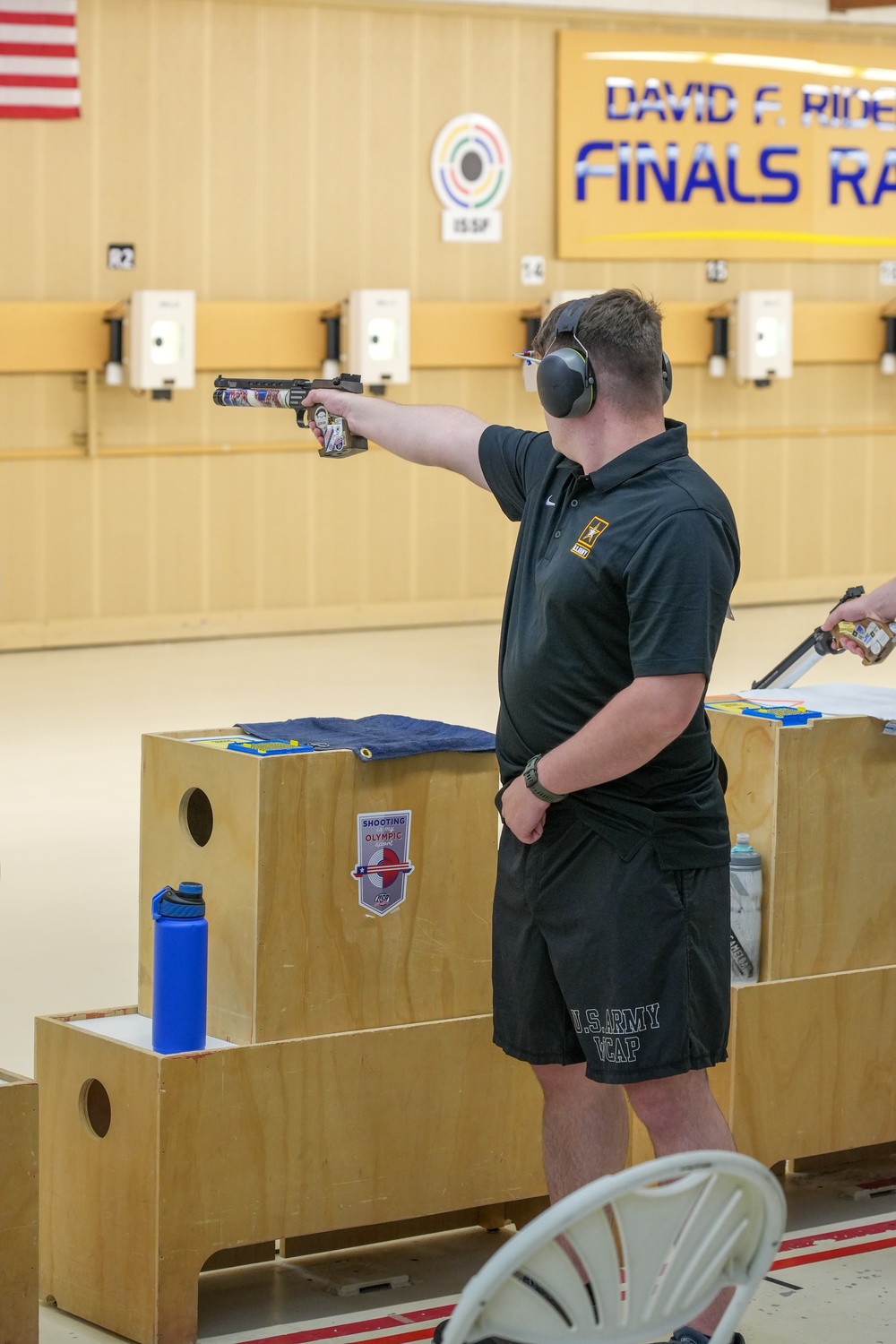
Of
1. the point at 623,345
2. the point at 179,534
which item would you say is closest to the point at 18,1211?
the point at 623,345

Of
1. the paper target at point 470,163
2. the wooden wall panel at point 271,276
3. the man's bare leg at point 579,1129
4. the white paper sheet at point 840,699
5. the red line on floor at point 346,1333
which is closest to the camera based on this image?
the man's bare leg at point 579,1129

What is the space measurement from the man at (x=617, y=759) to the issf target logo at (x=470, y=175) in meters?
7.79

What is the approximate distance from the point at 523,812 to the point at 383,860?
18.1 inches

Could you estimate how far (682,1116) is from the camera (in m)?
2.55

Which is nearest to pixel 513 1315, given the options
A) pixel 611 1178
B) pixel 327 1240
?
pixel 611 1178

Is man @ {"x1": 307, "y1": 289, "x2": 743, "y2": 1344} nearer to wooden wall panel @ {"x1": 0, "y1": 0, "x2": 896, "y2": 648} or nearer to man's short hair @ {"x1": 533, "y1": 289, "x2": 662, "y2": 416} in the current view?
man's short hair @ {"x1": 533, "y1": 289, "x2": 662, "y2": 416}

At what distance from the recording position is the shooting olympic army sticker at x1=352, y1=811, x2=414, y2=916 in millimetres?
2896

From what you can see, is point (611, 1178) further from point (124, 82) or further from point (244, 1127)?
point (124, 82)

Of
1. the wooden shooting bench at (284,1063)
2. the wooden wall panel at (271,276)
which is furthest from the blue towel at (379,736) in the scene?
the wooden wall panel at (271,276)

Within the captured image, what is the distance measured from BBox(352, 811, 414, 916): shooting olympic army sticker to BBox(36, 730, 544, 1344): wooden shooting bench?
1cm

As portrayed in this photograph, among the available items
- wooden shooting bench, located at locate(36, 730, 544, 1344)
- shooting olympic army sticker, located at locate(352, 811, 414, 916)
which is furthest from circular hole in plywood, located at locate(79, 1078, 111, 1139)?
shooting olympic army sticker, located at locate(352, 811, 414, 916)

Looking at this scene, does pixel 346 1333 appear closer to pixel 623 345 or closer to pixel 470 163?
pixel 623 345

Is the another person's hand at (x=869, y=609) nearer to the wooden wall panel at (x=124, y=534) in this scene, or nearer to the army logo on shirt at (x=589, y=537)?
the army logo on shirt at (x=589, y=537)

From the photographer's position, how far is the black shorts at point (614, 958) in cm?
250
